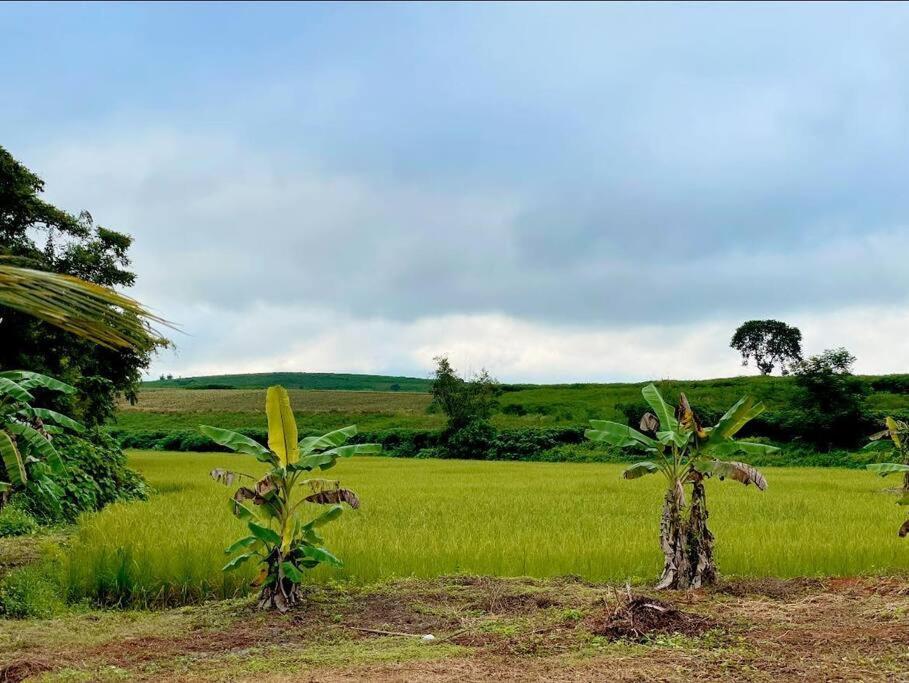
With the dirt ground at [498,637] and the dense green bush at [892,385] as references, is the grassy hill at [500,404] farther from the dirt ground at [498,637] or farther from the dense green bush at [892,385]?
the dirt ground at [498,637]

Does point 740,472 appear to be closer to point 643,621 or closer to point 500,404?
point 643,621

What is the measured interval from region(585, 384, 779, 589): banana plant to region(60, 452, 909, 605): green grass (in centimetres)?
77

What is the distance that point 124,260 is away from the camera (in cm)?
2709

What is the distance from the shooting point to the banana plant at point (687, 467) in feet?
22.5

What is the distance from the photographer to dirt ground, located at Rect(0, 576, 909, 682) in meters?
4.62

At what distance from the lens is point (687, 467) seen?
23.7ft

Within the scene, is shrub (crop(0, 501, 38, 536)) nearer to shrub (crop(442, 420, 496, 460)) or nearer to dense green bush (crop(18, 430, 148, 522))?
dense green bush (crop(18, 430, 148, 522))

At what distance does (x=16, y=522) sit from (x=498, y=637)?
914 centimetres

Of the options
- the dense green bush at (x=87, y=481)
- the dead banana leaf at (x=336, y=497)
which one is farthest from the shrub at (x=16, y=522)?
the dead banana leaf at (x=336, y=497)

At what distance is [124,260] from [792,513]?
875 inches

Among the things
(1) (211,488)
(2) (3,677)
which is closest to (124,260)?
(1) (211,488)

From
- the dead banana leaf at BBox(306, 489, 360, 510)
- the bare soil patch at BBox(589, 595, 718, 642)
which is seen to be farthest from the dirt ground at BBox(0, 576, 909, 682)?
the dead banana leaf at BBox(306, 489, 360, 510)

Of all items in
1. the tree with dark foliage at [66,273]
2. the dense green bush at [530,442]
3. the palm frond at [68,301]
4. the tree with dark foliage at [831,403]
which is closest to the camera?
the palm frond at [68,301]

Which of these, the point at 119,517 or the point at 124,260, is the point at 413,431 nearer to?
the point at 124,260
